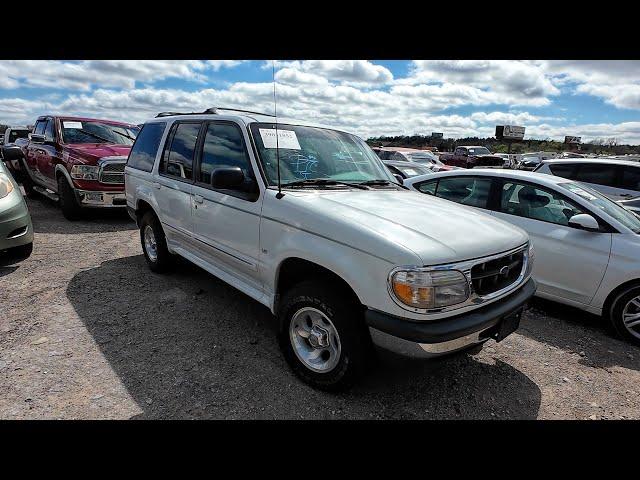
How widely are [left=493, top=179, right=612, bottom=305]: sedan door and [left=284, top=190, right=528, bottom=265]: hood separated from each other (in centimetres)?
152

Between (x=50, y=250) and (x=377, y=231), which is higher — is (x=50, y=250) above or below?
below

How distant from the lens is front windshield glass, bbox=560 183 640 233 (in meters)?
4.04

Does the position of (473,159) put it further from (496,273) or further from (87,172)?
(496,273)

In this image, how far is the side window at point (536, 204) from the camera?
4.25 m

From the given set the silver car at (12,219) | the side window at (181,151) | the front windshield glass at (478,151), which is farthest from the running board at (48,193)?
the front windshield glass at (478,151)

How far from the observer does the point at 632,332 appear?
3.75 meters

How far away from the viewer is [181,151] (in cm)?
415

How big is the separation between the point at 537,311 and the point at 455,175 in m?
2.00

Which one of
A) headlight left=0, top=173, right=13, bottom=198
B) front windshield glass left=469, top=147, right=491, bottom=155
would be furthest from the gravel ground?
front windshield glass left=469, top=147, right=491, bottom=155

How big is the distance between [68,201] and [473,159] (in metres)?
22.3

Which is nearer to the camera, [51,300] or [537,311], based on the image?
[51,300]

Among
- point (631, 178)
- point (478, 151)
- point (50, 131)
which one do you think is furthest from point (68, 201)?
point (478, 151)

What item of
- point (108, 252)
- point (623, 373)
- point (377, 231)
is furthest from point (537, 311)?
point (108, 252)
